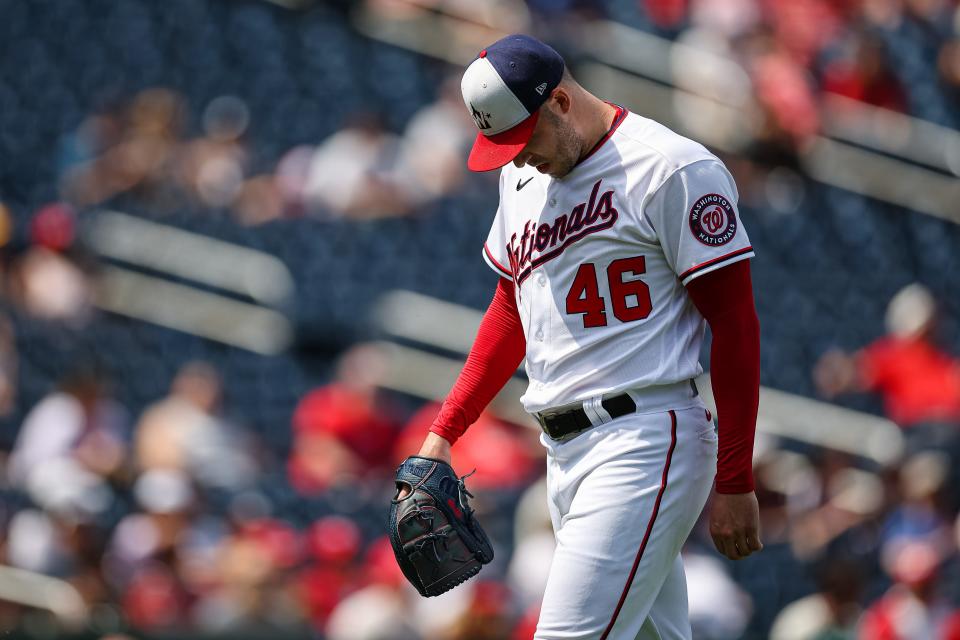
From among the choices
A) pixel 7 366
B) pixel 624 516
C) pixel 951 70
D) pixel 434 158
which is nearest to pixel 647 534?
pixel 624 516

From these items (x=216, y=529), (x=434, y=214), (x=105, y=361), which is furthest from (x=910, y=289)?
(x=105, y=361)

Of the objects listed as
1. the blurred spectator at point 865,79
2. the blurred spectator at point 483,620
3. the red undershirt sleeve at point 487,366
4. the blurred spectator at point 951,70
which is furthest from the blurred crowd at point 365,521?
the red undershirt sleeve at point 487,366

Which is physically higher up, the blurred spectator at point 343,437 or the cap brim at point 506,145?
the cap brim at point 506,145

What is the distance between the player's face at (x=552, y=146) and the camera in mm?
2584

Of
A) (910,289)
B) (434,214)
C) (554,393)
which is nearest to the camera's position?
(554,393)

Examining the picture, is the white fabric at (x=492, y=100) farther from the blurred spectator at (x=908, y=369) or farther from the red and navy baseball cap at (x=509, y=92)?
the blurred spectator at (x=908, y=369)

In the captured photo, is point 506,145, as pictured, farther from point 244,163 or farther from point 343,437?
point 244,163

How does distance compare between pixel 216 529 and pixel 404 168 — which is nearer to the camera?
pixel 216 529

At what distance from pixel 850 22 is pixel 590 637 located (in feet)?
21.5

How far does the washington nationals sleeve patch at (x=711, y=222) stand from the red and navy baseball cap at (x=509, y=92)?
Answer: 1.12ft

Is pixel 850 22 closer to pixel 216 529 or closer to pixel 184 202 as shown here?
pixel 184 202

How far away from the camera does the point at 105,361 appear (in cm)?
764

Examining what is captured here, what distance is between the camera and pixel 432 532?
269cm

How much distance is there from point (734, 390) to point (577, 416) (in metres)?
0.30
